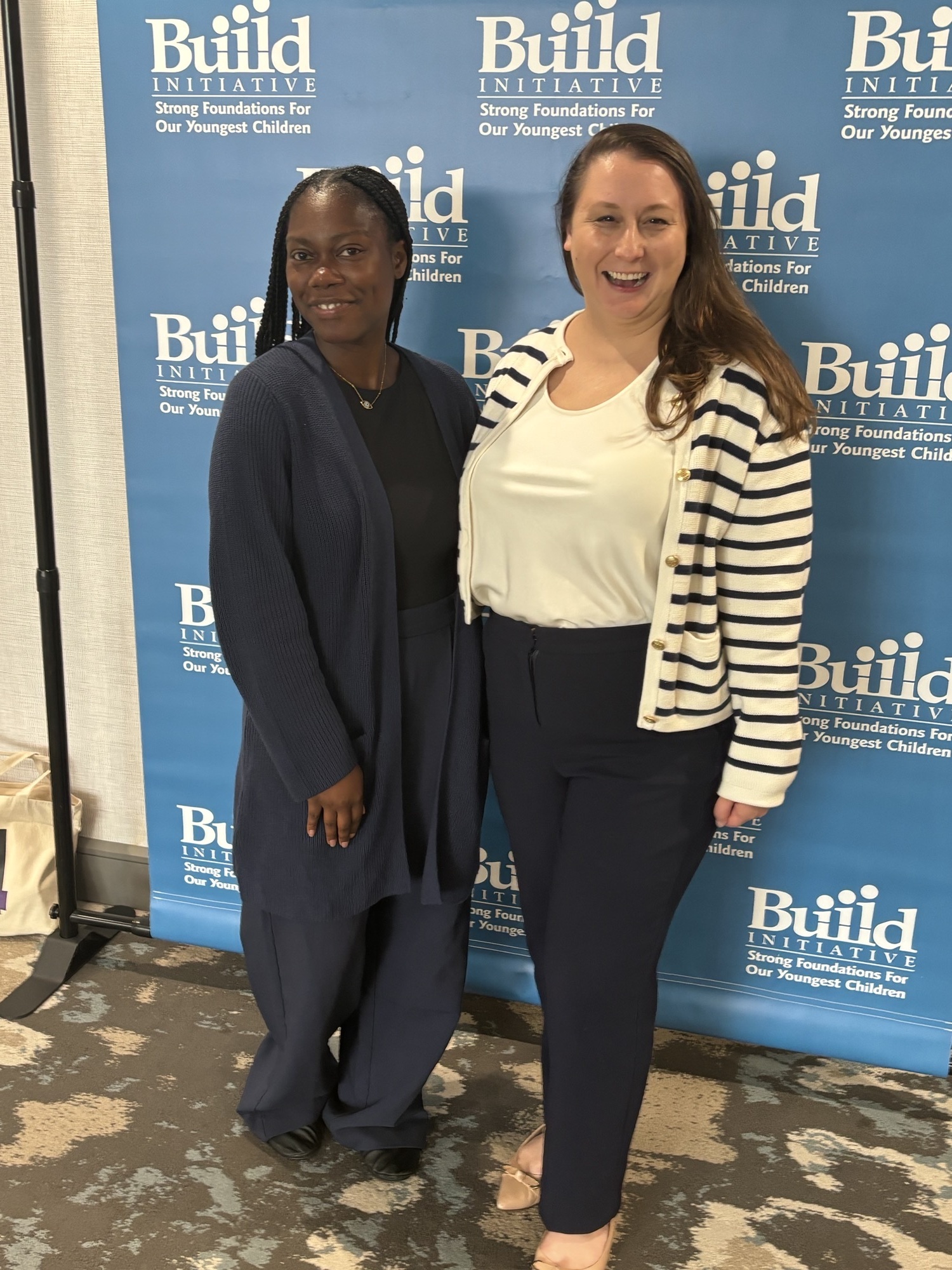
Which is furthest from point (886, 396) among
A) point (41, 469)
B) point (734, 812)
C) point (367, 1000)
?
point (41, 469)

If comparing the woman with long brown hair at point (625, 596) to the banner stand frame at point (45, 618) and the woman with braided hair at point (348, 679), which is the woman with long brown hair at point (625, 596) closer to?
the woman with braided hair at point (348, 679)

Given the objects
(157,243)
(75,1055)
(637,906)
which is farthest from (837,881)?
(157,243)

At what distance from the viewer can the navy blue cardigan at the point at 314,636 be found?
59.9 inches

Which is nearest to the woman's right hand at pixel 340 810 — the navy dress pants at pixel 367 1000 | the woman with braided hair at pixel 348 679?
the woman with braided hair at pixel 348 679

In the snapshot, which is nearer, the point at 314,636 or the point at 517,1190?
the point at 314,636

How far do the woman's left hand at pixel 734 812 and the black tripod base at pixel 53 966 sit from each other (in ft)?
4.99

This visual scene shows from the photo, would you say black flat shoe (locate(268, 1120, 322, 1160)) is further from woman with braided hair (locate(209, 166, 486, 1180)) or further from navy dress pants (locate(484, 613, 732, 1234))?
navy dress pants (locate(484, 613, 732, 1234))

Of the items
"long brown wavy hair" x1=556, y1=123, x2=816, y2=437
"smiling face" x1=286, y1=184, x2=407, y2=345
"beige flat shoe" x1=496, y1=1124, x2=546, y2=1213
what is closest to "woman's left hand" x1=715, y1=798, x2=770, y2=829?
"long brown wavy hair" x1=556, y1=123, x2=816, y2=437

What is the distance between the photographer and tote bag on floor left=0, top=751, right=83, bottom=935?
253 centimetres

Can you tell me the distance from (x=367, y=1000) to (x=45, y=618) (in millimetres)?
1060

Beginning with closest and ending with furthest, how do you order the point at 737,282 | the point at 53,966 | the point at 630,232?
the point at 630,232, the point at 737,282, the point at 53,966

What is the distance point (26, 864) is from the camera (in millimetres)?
2539

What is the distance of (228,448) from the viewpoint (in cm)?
150

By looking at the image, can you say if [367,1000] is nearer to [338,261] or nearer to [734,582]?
[734,582]
